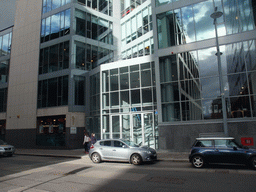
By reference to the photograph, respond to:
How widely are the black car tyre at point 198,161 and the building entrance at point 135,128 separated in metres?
7.28

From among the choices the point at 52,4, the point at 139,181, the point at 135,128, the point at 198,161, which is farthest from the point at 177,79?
the point at 52,4

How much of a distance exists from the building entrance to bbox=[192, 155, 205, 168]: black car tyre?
728 centimetres

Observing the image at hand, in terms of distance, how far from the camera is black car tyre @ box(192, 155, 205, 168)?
10309 mm

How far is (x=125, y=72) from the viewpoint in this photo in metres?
20.4

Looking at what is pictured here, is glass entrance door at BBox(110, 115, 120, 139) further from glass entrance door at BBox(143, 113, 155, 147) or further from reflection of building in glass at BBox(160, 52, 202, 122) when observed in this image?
reflection of building in glass at BBox(160, 52, 202, 122)

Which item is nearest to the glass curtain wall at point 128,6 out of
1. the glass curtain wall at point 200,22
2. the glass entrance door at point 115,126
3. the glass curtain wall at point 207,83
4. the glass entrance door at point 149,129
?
the glass curtain wall at point 200,22

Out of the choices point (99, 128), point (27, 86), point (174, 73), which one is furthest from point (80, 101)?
point (174, 73)

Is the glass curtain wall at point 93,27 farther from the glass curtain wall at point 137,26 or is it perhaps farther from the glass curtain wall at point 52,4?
the glass curtain wall at point 52,4

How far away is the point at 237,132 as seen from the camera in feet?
48.4

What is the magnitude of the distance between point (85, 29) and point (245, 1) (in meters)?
16.8

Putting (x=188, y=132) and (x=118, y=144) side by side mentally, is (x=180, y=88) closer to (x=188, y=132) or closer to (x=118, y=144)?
(x=188, y=132)

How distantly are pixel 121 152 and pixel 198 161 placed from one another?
440 centimetres

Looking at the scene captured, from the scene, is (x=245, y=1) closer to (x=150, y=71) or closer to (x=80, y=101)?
(x=150, y=71)

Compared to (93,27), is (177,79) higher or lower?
lower
